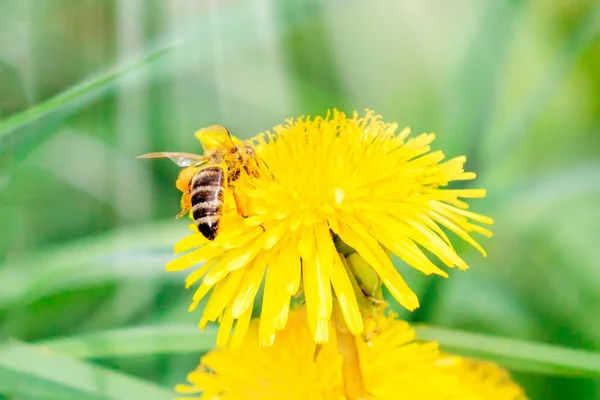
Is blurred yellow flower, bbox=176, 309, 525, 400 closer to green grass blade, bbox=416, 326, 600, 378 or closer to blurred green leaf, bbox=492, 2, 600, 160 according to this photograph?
green grass blade, bbox=416, 326, 600, 378

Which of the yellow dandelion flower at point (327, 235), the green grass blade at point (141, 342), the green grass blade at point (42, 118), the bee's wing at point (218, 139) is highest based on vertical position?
the green grass blade at point (42, 118)

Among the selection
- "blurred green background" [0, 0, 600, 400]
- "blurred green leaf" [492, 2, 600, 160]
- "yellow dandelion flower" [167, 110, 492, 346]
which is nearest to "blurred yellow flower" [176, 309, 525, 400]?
"yellow dandelion flower" [167, 110, 492, 346]

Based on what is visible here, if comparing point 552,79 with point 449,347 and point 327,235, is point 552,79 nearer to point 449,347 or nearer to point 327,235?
point 449,347

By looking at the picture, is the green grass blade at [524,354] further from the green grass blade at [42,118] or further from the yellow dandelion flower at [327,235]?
the green grass blade at [42,118]

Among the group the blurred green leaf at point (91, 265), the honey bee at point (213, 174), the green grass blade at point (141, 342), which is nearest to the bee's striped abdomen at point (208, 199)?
the honey bee at point (213, 174)

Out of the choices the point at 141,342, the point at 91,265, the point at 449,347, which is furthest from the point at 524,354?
the point at 91,265
